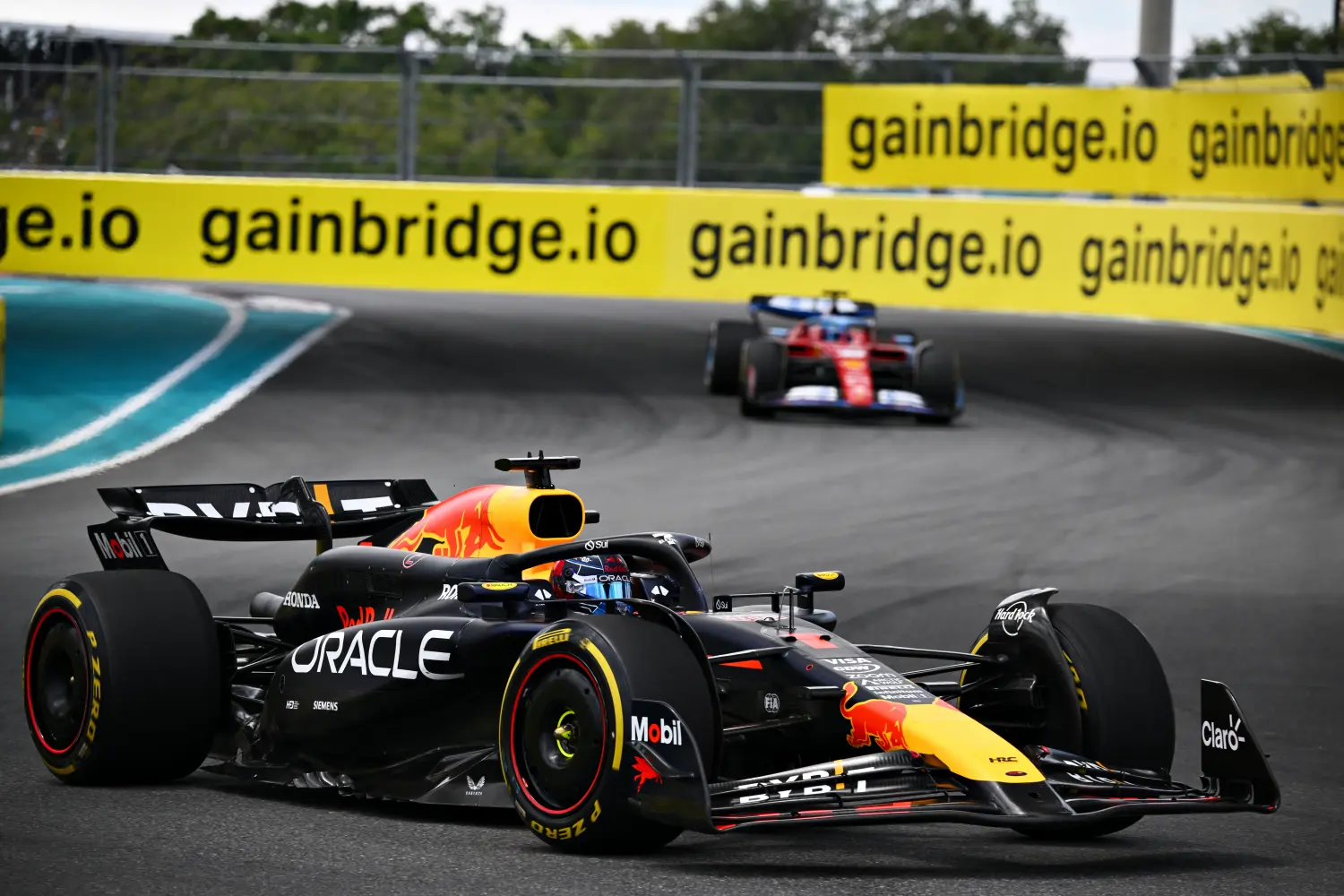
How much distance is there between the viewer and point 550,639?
6.31 meters

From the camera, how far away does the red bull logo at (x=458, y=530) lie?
790cm

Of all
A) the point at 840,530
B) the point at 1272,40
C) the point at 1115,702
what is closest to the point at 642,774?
the point at 1115,702

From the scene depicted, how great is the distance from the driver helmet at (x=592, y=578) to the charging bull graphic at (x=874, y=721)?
0.96m

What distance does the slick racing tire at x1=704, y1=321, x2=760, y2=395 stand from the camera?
69.3 feet

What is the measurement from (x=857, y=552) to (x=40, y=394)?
912 cm

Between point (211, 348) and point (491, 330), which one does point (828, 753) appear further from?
point (491, 330)

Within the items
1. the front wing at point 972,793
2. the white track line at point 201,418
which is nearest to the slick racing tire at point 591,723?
the front wing at point 972,793

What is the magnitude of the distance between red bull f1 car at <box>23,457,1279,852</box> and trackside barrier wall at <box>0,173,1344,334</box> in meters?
16.4

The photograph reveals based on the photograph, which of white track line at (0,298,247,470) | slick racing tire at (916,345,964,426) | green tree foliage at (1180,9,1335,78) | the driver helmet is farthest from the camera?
green tree foliage at (1180,9,1335,78)

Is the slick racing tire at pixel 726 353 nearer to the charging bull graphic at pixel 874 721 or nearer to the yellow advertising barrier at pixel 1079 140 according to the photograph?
the yellow advertising barrier at pixel 1079 140

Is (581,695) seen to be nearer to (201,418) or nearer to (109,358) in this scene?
(201,418)

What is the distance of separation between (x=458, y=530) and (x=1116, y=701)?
2.57 m

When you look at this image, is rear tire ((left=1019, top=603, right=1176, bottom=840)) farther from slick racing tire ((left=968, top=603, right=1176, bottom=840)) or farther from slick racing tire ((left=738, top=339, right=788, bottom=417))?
slick racing tire ((left=738, top=339, right=788, bottom=417))

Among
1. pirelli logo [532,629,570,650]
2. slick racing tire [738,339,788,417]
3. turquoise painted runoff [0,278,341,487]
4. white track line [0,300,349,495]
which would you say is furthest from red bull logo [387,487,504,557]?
slick racing tire [738,339,788,417]
